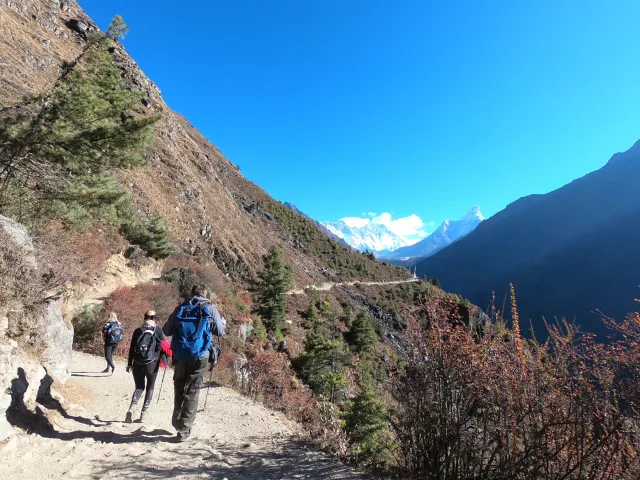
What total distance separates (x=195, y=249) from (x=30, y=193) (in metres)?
20.2

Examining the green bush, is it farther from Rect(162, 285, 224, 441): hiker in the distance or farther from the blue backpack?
the blue backpack

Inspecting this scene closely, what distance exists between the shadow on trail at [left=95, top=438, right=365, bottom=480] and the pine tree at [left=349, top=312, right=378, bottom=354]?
31.9 metres

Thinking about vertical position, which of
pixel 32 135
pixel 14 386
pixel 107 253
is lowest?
pixel 14 386

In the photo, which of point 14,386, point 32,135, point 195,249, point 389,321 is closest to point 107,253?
point 32,135

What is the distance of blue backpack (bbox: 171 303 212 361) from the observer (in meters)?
4.21

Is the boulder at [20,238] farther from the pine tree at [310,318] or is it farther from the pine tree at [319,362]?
the pine tree at [310,318]

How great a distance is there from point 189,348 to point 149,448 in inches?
48.6

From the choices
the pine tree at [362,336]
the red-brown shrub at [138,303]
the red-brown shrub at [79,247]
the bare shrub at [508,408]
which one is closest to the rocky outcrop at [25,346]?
the red-brown shrub at [79,247]

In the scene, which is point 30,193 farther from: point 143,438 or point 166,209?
point 166,209

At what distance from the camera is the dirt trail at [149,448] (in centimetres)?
351

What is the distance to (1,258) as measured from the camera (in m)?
4.54

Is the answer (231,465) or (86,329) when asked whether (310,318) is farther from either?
(231,465)

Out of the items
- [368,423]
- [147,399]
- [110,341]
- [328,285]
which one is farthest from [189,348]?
[328,285]

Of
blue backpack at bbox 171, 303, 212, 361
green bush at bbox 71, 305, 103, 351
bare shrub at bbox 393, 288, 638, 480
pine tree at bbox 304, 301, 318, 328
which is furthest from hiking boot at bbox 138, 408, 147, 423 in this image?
pine tree at bbox 304, 301, 318, 328
